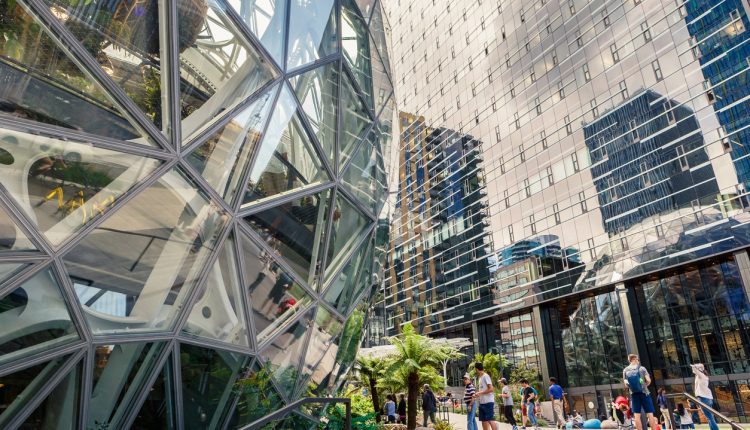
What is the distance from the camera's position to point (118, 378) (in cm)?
609

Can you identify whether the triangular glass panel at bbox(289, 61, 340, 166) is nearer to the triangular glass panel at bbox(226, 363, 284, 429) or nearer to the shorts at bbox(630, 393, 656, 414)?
the triangular glass panel at bbox(226, 363, 284, 429)

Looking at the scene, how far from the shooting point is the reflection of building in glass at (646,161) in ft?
109

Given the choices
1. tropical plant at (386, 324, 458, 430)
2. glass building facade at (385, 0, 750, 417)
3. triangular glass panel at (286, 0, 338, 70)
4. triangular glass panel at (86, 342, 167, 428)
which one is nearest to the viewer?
triangular glass panel at (86, 342, 167, 428)

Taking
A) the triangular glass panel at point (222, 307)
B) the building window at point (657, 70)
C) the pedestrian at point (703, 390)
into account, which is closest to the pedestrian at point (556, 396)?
the pedestrian at point (703, 390)

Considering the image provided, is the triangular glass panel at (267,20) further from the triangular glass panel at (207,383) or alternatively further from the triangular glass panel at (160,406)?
the triangular glass panel at (160,406)

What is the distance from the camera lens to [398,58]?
8088 cm

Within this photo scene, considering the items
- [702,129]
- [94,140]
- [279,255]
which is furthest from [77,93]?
[702,129]

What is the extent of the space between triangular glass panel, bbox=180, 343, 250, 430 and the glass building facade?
Result: 1308 inches

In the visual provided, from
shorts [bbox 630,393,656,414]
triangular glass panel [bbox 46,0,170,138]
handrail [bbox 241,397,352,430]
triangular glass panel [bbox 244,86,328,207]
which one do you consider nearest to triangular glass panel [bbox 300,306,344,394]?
handrail [bbox 241,397,352,430]

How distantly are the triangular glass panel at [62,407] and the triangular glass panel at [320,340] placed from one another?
13.7 ft

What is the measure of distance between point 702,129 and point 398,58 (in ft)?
181

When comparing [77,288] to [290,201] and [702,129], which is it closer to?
[290,201]

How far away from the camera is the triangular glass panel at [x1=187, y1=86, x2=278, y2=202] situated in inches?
255

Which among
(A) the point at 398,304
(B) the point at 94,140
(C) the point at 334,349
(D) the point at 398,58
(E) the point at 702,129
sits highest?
(D) the point at 398,58
